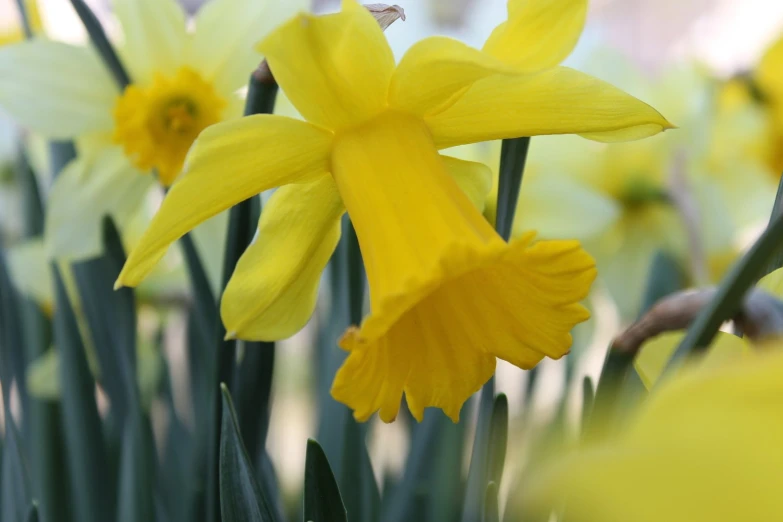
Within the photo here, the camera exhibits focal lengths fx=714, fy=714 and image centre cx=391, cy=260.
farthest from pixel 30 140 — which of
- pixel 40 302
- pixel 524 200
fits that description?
pixel 524 200

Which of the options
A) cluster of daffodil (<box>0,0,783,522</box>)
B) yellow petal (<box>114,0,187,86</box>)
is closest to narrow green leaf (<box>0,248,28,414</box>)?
cluster of daffodil (<box>0,0,783,522</box>)

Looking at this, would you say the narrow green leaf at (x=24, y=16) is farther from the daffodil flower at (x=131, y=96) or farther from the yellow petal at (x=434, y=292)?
the yellow petal at (x=434, y=292)

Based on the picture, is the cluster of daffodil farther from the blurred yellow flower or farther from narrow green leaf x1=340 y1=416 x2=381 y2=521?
narrow green leaf x1=340 y1=416 x2=381 y2=521

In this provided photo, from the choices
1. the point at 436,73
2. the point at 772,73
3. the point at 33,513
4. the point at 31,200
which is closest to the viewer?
the point at 436,73

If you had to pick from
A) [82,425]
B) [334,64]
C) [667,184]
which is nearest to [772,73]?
[667,184]

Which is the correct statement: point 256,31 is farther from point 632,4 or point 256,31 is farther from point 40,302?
point 632,4

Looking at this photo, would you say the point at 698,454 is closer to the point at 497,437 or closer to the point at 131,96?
the point at 497,437
